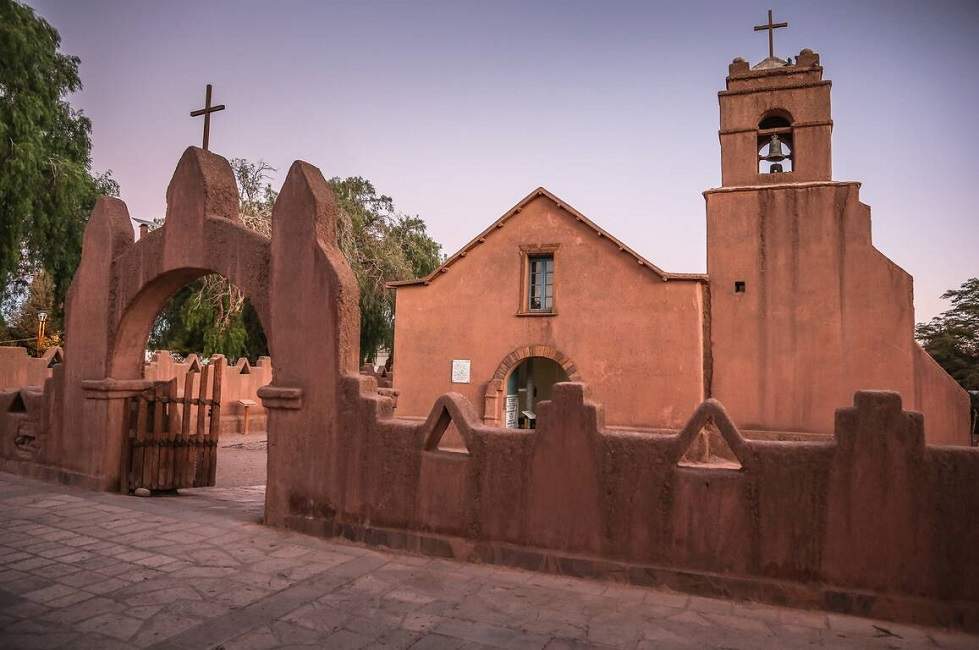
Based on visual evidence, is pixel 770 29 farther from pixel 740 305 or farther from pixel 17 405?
pixel 17 405

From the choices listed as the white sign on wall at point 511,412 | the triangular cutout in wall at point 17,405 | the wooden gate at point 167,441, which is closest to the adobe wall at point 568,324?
the white sign on wall at point 511,412

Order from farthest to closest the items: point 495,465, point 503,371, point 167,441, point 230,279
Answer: point 503,371 → point 167,441 → point 230,279 → point 495,465

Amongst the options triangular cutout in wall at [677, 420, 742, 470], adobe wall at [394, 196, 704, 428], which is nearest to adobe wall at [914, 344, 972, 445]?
adobe wall at [394, 196, 704, 428]

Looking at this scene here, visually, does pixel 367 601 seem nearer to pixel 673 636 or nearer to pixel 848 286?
pixel 673 636

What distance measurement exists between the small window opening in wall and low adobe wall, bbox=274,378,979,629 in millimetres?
10170

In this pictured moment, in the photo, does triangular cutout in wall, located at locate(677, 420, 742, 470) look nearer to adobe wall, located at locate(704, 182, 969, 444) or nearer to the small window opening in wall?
adobe wall, located at locate(704, 182, 969, 444)

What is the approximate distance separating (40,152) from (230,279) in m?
12.1

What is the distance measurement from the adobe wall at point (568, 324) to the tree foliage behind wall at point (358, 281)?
282 inches

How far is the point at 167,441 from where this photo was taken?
8.09 m

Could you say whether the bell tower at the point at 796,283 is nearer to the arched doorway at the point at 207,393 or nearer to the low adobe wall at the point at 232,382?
the arched doorway at the point at 207,393

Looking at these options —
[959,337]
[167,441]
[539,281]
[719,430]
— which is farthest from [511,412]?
[959,337]

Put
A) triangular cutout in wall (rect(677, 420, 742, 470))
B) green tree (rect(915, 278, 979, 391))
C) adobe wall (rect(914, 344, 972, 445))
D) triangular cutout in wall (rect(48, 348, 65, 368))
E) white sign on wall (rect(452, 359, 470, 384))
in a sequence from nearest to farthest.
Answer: triangular cutout in wall (rect(677, 420, 742, 470)), adobe wall (rect(914, 344, 972, 445)), white sign on wall (rect(452, 359, 470, 384)), triangular cutout in wall (rect(48, 348, 65, 368)), green tree (rect(915, 278, 979, 391))

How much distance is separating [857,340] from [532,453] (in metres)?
11.0

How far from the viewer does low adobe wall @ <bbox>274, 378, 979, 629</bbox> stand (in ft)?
13.2
